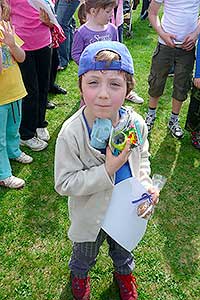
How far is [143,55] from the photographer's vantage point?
606 cm

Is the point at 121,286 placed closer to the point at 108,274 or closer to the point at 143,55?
the point at 108,274

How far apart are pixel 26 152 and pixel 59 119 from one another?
27.9 inches

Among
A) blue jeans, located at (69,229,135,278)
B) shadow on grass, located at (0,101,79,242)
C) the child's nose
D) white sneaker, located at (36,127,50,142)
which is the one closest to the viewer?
the child's nose

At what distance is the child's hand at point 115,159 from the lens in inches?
65.1

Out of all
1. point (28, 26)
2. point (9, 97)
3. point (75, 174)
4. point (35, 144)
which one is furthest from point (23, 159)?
point (75, 174)

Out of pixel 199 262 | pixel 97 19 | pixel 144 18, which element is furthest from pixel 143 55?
pixel 199 262

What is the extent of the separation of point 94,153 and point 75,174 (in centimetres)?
13

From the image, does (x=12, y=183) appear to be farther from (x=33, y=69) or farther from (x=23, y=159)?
(x=33, y=69)

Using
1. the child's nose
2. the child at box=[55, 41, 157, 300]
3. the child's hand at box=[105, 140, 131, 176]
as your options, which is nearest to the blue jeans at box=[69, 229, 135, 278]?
the child at box=[55, 41, 157, 300]

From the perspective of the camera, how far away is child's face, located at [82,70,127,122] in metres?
1.59

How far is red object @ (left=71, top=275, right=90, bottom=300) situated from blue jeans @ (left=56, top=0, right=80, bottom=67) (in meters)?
3.52

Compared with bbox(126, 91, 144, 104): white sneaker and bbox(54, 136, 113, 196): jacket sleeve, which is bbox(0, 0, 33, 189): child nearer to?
bbox(54, 136, 113, 196): jacket sleeve

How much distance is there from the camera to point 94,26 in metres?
3.25

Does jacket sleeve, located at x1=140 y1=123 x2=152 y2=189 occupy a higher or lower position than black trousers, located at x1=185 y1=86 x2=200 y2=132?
higher
